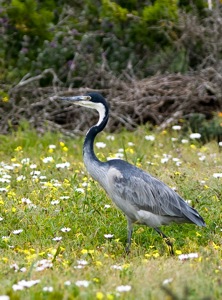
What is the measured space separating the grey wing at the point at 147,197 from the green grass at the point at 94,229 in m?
0.25

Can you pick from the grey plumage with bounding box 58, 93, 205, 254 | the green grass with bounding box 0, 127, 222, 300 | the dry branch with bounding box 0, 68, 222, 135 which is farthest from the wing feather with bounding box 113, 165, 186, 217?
the dry branch with bounding box 0, 68, 222, 135

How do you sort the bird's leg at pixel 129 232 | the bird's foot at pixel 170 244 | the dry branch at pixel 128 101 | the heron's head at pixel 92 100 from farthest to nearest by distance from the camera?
the dry branch at pixel 128 101
the heron's head at pixel 92 100
the bird's leg at pixel 129 232
the bird's foot at pixel 170 244

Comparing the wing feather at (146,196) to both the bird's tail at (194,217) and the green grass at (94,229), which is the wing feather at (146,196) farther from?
the green grass at (94,229)

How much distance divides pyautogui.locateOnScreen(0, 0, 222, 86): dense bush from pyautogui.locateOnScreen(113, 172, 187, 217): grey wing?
4.72m

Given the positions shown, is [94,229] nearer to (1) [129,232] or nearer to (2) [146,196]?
(1) [129,232]

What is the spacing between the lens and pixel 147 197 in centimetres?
621

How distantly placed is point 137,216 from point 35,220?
35.8 inches

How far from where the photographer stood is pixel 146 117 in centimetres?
1062

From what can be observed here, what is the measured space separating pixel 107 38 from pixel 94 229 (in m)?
5.32

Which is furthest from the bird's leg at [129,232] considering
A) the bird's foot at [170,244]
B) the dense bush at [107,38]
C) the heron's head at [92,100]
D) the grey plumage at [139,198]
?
the dense bush at [107,38]

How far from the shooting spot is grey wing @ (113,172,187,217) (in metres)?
6.16

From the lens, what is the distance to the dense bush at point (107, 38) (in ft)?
34.6

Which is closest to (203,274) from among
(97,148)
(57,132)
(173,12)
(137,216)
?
(137,216)

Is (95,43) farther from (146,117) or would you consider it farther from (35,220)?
(35,220)
